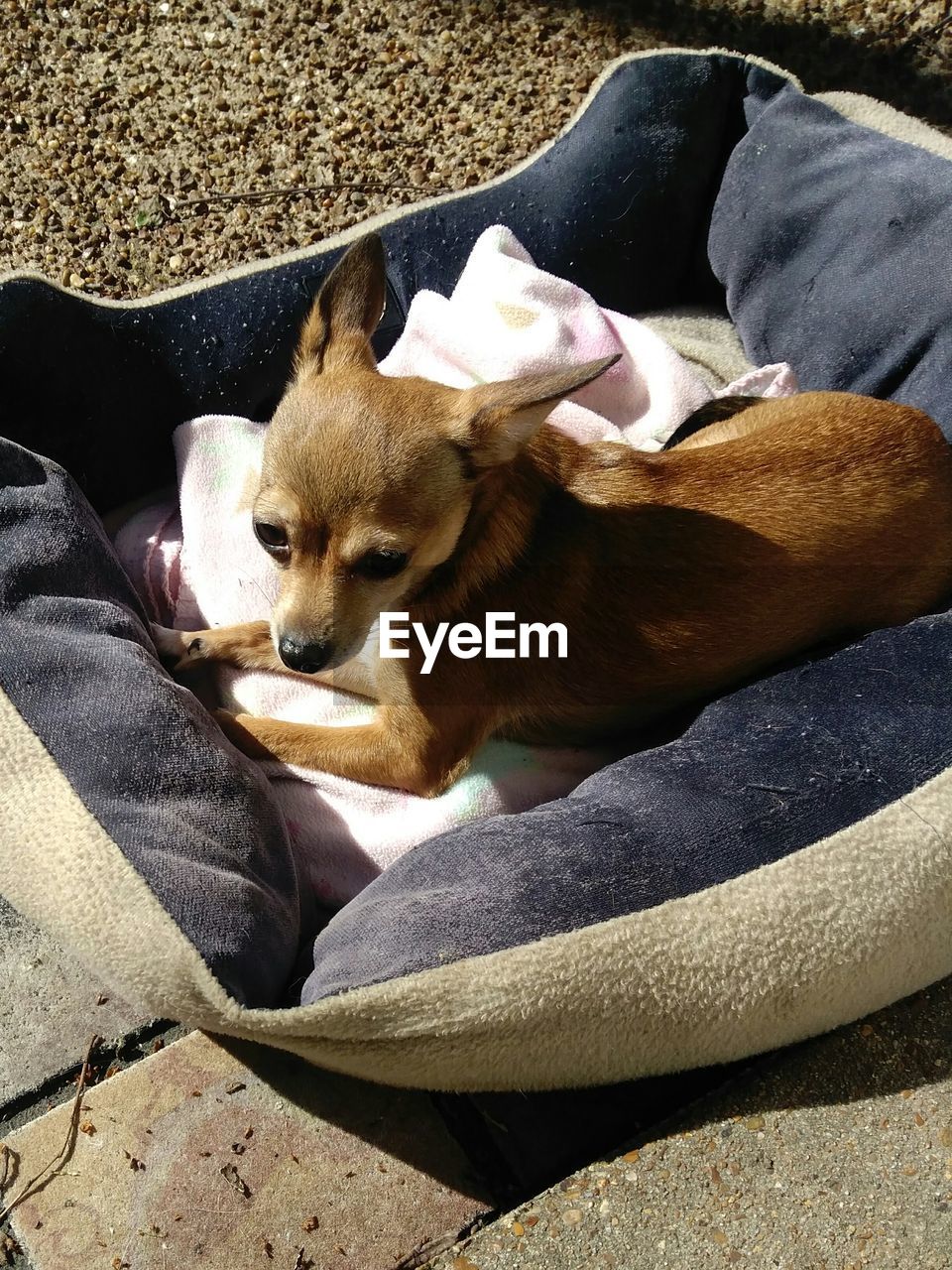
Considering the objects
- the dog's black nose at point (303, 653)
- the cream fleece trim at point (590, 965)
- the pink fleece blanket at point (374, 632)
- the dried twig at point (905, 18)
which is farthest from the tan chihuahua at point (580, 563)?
the dried twig at point (905, 18)

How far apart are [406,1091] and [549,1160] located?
0.35 metres

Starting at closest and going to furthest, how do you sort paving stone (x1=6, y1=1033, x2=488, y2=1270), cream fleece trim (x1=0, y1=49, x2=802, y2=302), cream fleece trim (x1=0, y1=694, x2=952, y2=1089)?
cream fleece trim (x1=0, y1=694, x2=952, y2=1089)
paving stone (x1=6, y1=1033, x2=488, y2=1270)
cream fleece trim (x1=0, y1=49, x2=802, y2=302)

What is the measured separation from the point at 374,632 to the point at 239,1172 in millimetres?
1391

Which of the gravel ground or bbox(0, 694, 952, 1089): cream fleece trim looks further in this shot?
the gravel ground

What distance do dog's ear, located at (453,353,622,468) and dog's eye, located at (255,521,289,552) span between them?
18.8 inches

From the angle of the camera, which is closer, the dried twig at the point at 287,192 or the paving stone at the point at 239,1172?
the paving stone at the point at 239,1172

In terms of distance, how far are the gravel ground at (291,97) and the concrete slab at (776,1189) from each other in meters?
3.49

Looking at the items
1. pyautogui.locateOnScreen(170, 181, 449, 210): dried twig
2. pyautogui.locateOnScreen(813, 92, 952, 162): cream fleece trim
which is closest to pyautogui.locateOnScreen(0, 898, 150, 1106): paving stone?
pyautogui.locateOnScreen(170, 181, 449, 210): dried twig

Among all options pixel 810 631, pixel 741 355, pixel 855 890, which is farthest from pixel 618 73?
pixel 855 890

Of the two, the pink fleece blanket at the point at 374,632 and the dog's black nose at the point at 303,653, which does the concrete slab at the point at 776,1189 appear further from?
the dog's black nose at the point at 303,653

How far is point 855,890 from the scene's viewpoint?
2309 mm

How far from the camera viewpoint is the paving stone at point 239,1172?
2.25m

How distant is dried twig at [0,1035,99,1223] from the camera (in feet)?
7.58

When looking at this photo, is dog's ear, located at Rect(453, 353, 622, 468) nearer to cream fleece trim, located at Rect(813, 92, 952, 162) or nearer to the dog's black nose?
the dog's black nose
